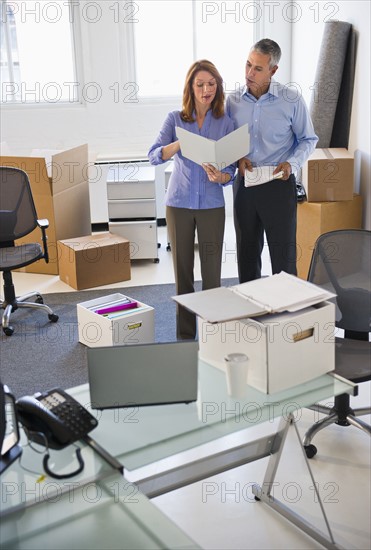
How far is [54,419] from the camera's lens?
2.10m

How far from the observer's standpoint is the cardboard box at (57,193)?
5.50 m

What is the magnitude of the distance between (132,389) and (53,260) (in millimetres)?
3555

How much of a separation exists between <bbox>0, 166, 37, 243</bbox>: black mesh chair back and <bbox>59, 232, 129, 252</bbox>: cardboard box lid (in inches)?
21.8

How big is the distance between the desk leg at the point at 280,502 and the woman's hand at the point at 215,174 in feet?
4.72

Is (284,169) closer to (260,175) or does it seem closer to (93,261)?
(260,175)

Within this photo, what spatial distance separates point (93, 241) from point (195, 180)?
1.77 metres

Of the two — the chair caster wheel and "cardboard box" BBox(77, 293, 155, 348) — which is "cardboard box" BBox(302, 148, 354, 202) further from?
the chair caster wheel

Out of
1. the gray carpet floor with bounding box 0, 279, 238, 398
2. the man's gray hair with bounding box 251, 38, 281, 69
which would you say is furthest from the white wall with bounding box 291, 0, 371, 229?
the man's gray hair with bounding box 251, 38, 281, 69

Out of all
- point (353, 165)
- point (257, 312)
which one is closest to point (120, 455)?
point (257, 312)

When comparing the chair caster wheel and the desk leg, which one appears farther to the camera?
the chair caster wheel

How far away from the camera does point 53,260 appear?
5734 mm

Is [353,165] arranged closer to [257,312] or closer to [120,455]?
[257,312]

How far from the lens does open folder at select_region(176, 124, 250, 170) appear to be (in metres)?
3.61

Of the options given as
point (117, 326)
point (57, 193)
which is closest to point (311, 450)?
point (117, 326)
